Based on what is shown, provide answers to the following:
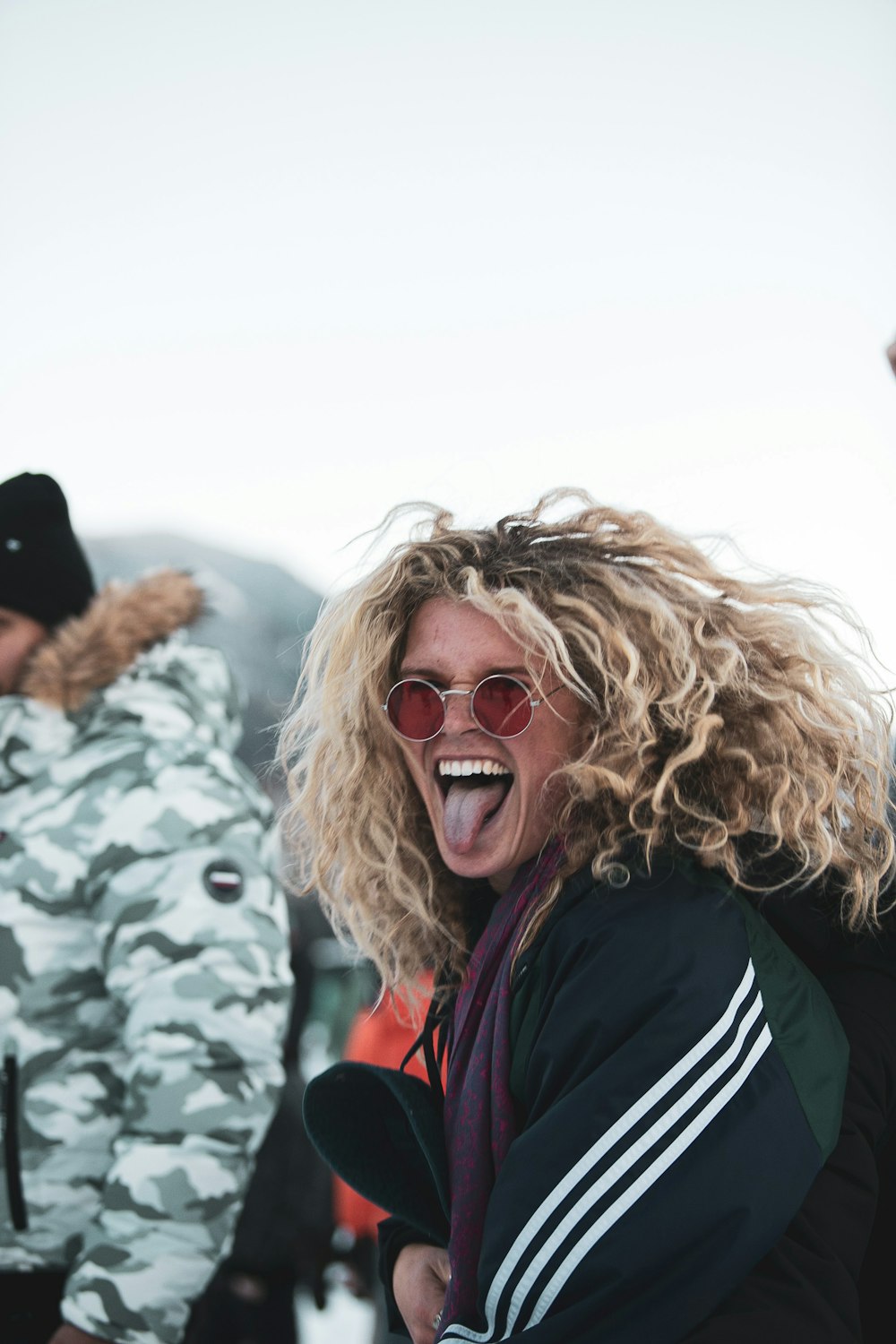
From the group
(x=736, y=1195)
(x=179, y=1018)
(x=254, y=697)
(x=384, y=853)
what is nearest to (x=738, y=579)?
(x=384, y=853)

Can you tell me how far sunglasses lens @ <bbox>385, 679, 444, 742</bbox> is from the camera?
1.40 meters

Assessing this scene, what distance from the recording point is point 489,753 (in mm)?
1372

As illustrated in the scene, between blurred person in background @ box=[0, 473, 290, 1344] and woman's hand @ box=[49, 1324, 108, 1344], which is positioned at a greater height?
blurred person in background @ box=[0, 473, 290, 1344]

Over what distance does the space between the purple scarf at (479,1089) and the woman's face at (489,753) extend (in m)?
0.08

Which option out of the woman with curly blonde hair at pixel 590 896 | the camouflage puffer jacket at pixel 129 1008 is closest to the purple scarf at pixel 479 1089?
the woman with curly blonde hair at pixel 590 896

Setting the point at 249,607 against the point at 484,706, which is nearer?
the point at 484,706

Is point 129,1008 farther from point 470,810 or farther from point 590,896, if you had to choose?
point 590,896

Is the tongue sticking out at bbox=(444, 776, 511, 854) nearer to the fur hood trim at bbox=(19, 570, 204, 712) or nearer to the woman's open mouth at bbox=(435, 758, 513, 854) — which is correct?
the woman's open mouth at bbox=(435, 758, 513, 854)

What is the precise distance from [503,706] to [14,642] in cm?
150

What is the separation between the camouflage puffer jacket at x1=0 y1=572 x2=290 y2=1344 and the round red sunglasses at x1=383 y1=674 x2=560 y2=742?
2.62 ft

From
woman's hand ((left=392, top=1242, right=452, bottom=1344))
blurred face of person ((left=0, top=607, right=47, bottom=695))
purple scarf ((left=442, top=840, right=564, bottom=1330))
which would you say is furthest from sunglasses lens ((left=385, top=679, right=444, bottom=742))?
blurred face of person ((left=0, top=607, right=47, bottom=695))

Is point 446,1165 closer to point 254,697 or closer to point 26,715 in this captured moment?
point 26,715

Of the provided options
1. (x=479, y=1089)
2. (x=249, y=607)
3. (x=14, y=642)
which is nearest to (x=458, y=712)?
(x=479, y=1089)

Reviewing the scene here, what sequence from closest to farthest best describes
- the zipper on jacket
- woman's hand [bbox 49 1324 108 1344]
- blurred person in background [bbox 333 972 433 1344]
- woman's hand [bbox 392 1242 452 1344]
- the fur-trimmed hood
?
1. woman's hand [bbox 392 1242 452 1344]
2. woman's hand [bbox 49 1324 108 1344]
3. the zipper on jacket
4. the fur-trimmed hood
5. blurred person in background [bbox 333 972 433 1344]
